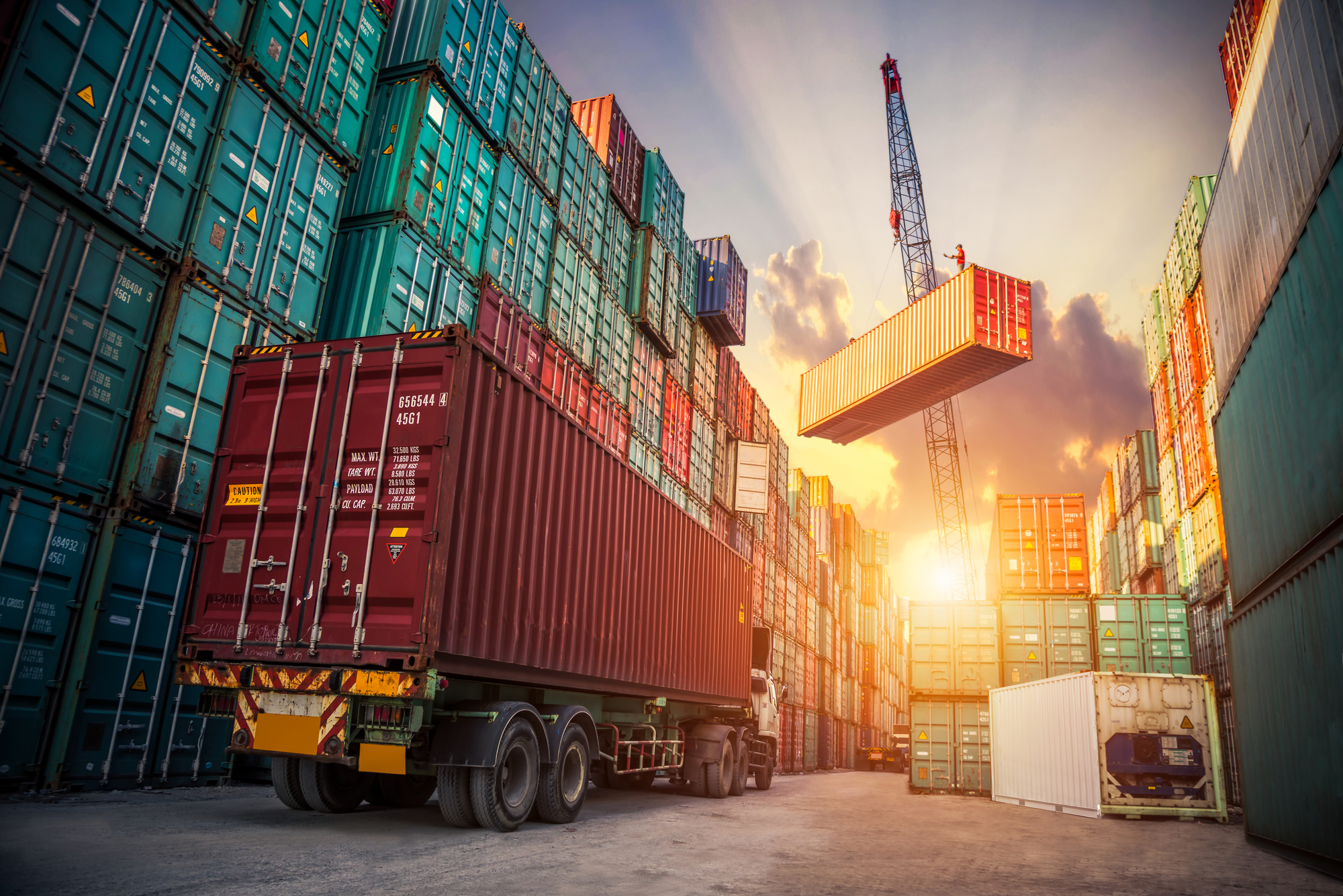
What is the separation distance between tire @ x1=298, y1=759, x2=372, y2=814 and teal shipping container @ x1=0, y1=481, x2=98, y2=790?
2.51 m

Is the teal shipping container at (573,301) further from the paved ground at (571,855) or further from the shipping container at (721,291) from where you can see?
the paved ground at (571,855)

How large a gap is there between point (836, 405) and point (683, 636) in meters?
22.8

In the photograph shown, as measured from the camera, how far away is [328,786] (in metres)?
7.91

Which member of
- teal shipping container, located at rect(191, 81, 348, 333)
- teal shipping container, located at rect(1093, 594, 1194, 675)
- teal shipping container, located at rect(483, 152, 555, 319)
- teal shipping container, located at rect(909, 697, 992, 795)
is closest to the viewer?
teal shipping container, located at rect(191, 81, 348, 333)

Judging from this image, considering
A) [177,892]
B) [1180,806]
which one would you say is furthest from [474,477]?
[1180,806]

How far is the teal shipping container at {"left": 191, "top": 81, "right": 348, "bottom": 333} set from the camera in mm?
9906

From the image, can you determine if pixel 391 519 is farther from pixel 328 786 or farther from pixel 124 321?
pixel 124 321

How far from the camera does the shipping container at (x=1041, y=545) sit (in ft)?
91.9

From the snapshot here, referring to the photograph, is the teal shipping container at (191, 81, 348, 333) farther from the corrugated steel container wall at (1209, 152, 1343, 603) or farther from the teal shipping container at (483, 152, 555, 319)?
the corrugated steel container wall at (1209, 152, 1343, 603)

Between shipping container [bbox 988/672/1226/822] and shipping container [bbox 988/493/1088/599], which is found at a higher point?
shipping container [bbox 988/493/1088/599]

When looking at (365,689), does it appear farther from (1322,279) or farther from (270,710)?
(1322,279)

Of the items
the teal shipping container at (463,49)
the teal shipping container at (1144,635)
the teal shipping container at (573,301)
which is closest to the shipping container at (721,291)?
the teal shipping container at (573,301)

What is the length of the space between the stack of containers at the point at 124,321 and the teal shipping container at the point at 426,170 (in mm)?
1579

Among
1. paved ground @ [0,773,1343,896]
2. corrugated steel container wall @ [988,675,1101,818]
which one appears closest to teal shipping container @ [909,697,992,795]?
corrugated steel container wall @ [988,675,1101,818]
